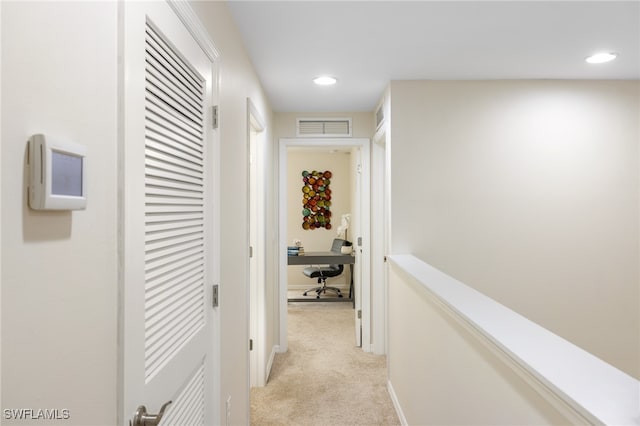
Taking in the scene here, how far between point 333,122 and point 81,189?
10.6ft

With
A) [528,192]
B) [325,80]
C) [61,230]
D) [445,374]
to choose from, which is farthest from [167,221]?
[528,192]

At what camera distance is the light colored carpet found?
103 inches

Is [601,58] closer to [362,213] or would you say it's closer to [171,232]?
[362,213]

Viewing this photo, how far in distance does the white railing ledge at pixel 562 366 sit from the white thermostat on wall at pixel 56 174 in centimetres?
100

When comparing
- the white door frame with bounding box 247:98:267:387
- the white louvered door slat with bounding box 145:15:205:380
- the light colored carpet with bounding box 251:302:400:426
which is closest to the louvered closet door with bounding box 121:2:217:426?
the white louvered door slat with bounding box 145:15:205:380

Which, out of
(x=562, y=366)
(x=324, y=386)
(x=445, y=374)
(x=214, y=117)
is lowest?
(x=324, y=386)

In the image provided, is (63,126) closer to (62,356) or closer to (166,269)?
(62,356)

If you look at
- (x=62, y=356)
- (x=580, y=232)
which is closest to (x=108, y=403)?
(x=62, y=356)

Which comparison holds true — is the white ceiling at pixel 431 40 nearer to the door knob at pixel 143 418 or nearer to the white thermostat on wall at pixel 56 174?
the white thermostat on wall at pixel 56 174

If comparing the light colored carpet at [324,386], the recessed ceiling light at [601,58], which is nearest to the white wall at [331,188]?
the light colored carpet at [324,386]

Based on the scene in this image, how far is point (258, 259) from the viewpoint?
3.09 meters

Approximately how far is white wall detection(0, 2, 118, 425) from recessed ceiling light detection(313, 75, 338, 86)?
208 centimetres

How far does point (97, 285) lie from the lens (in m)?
0.74

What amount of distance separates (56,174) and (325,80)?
2428 millimetres
